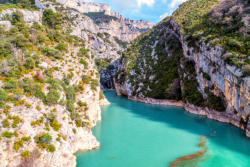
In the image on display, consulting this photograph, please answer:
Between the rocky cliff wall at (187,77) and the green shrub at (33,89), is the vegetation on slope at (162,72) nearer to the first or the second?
the rocky cliff wall at (187,77)

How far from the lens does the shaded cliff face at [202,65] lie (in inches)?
958

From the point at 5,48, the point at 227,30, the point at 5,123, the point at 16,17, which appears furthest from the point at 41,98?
the point at 227,30

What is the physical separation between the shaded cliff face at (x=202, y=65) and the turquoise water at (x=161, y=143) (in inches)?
158

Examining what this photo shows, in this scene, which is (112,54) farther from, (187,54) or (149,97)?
(187,54)

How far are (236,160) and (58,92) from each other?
21.1 meters

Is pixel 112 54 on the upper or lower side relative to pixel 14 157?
upper

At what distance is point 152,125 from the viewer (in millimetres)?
29109

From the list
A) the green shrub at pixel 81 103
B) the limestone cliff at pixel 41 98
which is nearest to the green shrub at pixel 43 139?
the limestone cliff at pixel 41 98

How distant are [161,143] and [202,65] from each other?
21255mm

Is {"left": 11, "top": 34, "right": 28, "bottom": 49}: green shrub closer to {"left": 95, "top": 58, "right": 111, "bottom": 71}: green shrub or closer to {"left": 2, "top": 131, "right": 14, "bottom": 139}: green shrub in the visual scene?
{"left": 2, "top": 131, "right": 14, "bottom": 139}: green shrub

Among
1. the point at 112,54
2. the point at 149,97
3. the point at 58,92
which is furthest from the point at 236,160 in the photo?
the point at 112,54

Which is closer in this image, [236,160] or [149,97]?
[236,160]

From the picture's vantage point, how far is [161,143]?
71.5 feet

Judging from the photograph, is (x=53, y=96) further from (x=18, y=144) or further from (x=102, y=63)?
(x=102, y=63)
